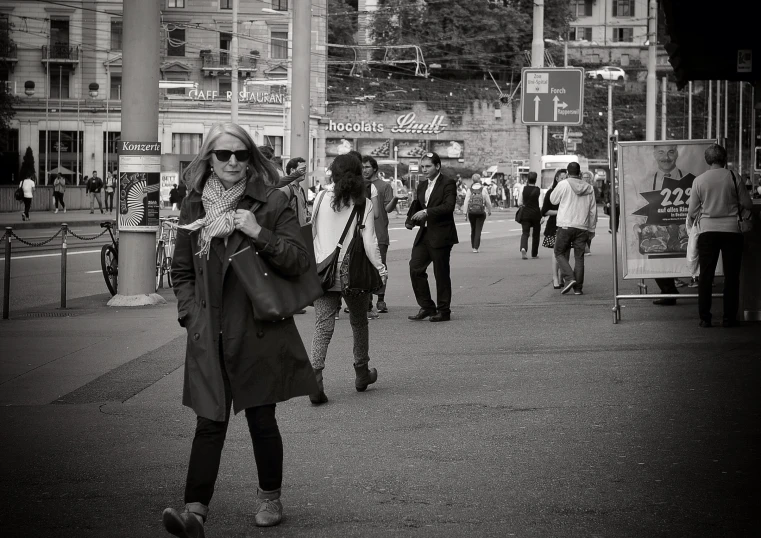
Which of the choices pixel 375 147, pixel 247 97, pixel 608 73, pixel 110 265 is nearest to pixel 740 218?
pixel 110 265

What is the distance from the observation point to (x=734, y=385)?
335 inches

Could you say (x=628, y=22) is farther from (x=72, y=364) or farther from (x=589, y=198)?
(x=72, y=364)

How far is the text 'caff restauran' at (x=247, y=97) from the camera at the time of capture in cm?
6538

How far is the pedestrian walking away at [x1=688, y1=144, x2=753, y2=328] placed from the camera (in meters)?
11.5

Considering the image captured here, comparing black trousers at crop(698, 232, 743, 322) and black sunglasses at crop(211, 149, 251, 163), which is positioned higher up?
black sunglasses at crop(211, 149, 251, 163)

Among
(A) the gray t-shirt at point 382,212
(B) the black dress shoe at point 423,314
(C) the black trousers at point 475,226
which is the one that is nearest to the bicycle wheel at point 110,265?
(A) the gray t-shirt at point 382,212

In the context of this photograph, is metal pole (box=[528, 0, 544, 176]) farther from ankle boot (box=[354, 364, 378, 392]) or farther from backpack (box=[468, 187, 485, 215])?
ankle boot (box=[354, 364, 378, 392])

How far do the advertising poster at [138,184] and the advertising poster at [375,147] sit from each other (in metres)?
67.6

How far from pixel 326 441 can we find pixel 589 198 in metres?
9.98

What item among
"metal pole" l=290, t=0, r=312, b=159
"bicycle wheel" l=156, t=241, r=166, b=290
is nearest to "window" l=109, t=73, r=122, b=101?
"metal pole" l=290, t=0, r=312, b=159

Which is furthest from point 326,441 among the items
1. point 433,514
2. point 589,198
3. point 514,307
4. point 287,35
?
point 287,35

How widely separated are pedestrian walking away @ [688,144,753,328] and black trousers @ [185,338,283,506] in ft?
24.9

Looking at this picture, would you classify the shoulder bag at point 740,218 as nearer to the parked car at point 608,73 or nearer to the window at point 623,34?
the parked car at point 608,73

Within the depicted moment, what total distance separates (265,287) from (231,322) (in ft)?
0.71
